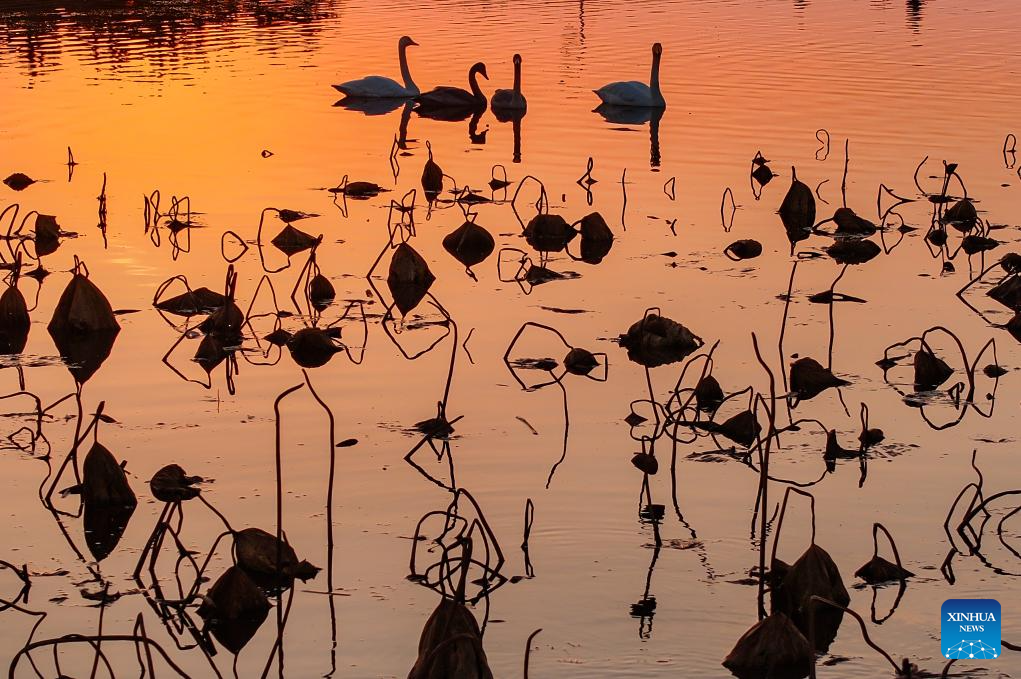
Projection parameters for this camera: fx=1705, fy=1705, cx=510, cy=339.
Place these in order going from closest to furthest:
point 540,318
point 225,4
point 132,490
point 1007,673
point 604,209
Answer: point 1007,673, point 132,490, point 540,318, point 604,209, point 225,4

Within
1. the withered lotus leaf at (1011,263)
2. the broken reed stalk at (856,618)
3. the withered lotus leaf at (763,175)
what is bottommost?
the withered lotus leaf at (763,175)

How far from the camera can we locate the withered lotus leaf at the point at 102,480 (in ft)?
26.8

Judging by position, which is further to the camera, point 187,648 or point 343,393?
point 343,393

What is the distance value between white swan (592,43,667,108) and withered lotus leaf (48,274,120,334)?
1409 cm

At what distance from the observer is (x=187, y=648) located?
672 centimetres

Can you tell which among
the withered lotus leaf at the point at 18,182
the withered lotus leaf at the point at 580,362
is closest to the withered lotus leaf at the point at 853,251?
the withered lotus leaf at the point at 580,362

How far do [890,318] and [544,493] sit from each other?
4.50 metres

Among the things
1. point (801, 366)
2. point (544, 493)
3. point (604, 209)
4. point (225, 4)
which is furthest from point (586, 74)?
point (544, 493)

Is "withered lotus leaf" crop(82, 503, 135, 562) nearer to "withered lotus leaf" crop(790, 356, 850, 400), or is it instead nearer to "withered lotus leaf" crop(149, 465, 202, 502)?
"withered lotus leaf" crop(149, 465, 202, 502)

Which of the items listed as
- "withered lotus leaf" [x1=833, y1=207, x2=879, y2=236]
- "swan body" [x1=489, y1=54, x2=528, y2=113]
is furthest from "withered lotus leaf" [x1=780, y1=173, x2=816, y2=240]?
"swan body" [x1=489, y1=54, x2=528, y2=113]

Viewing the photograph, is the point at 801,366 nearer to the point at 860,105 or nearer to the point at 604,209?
the point at 604,209

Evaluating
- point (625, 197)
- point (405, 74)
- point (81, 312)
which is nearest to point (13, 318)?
point (81, 312)

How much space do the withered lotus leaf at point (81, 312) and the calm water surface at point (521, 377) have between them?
8.8 inches

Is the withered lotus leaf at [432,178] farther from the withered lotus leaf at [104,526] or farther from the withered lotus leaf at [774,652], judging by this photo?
the withered lotus leaf at [774,652]
